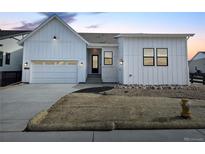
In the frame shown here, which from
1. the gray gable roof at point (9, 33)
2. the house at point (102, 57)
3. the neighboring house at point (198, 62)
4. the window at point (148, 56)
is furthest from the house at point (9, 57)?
the neighboring house at point (198, 62)

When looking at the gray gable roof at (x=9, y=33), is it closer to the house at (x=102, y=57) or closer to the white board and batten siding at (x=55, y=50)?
the house at (x=102, y=57)

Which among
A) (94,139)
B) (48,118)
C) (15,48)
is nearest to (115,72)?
(15,48)

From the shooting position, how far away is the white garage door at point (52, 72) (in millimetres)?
16375

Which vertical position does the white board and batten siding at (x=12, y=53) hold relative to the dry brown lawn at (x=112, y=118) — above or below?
above

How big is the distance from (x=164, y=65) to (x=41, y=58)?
426 inches

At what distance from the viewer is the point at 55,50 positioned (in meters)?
16.3

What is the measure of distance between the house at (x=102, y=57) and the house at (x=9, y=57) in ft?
5.09

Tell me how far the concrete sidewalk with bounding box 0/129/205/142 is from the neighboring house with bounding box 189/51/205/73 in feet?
103

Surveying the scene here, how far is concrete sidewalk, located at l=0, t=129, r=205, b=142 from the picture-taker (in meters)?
4.04

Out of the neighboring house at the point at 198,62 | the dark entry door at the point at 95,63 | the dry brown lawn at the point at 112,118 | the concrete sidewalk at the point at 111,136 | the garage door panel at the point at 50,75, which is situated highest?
the neighboring house at the point at 198,62

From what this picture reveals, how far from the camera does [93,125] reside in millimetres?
4730

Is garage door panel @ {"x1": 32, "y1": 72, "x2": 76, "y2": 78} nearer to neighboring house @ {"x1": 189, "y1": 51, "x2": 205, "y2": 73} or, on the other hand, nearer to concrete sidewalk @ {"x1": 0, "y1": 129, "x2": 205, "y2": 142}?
concrete sidewalk @ {"x1": 0, "y1": 129, "x2": 205, "y2": 142}

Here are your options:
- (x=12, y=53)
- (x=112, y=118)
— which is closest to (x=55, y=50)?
(x=12, y=53)

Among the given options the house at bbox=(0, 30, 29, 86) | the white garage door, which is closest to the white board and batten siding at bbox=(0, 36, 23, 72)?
the house at bbox=(0, 30, 29, 86)
